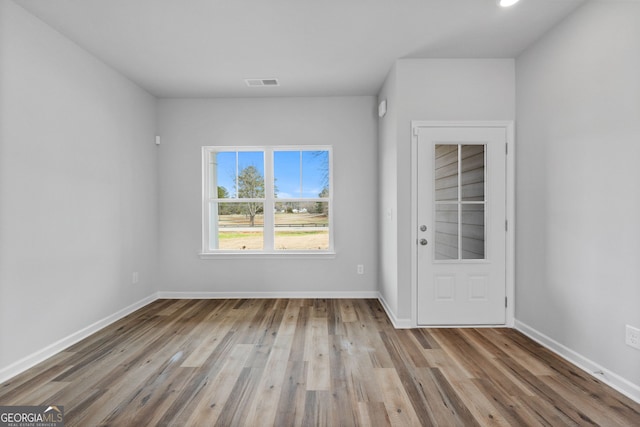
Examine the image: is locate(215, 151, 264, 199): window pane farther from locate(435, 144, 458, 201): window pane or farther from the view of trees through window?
locate(435, 144, 458, 201): window pane

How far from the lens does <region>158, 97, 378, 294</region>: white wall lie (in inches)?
178

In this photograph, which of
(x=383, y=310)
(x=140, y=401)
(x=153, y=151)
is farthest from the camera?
(x=153, y=151)

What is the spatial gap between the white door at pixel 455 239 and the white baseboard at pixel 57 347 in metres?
3.26

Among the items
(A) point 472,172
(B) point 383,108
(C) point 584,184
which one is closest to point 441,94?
(B) point 383,108

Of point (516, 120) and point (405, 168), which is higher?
point (516, 120)

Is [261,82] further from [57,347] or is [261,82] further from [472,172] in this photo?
[57,347]

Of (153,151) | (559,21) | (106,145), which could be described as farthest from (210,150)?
(559,21)

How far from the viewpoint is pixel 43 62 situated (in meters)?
2.73

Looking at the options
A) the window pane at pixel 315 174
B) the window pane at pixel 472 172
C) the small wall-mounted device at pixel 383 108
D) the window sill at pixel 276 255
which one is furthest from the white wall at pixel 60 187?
the window pane at pixel 472 172

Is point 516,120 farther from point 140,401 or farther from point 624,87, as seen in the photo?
point 140,401

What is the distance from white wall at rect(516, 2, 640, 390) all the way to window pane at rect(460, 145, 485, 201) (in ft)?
1.17

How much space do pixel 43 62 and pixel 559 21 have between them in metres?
4.24

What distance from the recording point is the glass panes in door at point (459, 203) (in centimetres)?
342

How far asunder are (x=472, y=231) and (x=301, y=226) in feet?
7.18
